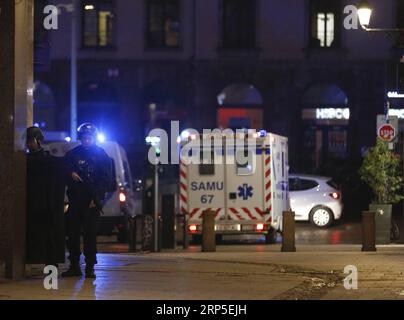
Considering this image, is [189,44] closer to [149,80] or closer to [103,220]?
A: [149,80]

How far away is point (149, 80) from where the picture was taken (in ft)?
149

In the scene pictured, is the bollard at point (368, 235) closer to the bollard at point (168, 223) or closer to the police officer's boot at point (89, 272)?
the bollard at point (168, 223)

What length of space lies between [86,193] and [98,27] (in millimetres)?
33952

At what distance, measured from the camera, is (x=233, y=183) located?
2302cm

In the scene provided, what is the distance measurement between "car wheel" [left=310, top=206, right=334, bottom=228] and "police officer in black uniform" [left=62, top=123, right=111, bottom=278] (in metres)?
16.8

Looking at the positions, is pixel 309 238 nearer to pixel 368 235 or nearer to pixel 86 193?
pixel 368 235

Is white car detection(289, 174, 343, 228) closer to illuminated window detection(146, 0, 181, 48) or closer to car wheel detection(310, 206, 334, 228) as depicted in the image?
car wheel detection(310, 206, 334, 228)

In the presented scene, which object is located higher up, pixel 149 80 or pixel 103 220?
pixel 149 80

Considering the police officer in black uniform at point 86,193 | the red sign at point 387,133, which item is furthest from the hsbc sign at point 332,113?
the police officer in black uniform at point 86,193

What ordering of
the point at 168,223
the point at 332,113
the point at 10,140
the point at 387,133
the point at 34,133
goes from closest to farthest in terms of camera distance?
the point at 10,140 < the point at 34,133 < the point at 168,223 < the point at 387,133 < the point at 332,113

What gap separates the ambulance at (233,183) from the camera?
890 inches

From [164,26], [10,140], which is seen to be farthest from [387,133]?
[164,26]

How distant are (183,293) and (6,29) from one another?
3.64 metres
